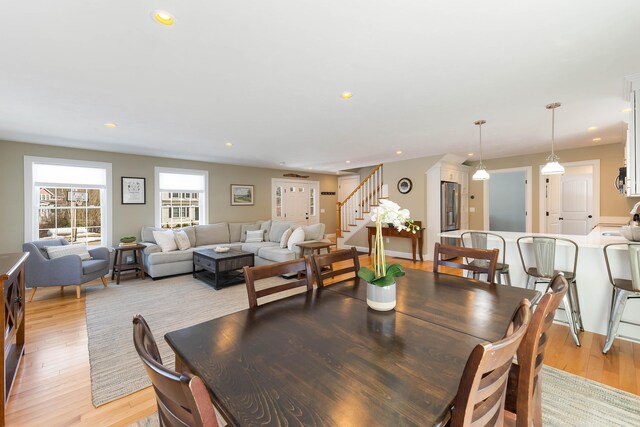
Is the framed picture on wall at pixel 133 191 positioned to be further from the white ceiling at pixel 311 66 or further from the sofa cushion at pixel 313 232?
the sofa cushion at pixel 313 232

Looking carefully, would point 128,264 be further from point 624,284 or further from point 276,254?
point 624,284

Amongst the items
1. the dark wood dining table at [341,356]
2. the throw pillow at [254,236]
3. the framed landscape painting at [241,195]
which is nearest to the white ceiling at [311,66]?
the dark wood dining table at [341,356]

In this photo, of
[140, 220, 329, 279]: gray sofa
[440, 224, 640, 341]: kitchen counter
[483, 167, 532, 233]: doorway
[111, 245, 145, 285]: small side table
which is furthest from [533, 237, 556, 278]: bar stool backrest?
[111, 245, 145, 285]: small side table

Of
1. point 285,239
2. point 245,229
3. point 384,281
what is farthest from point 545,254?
point 245,229

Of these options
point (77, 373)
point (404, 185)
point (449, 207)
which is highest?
point (404, 185)

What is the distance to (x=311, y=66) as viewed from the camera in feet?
7.39

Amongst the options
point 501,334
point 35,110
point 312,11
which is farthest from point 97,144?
point 501,334

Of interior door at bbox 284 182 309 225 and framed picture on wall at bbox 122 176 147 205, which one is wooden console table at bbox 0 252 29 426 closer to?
framed picture on wall at bbox 122 176 147 205

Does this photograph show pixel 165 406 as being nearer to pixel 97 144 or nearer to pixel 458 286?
pixel 458 286

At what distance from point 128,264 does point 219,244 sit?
1720 mm

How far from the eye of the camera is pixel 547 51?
2.06 meters

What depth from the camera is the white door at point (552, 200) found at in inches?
236

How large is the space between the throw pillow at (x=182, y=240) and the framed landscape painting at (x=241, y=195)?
178 cm

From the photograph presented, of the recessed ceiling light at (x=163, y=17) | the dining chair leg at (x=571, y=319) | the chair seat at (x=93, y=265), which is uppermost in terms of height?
the recessed ceiling light at (x=163, y=17)
